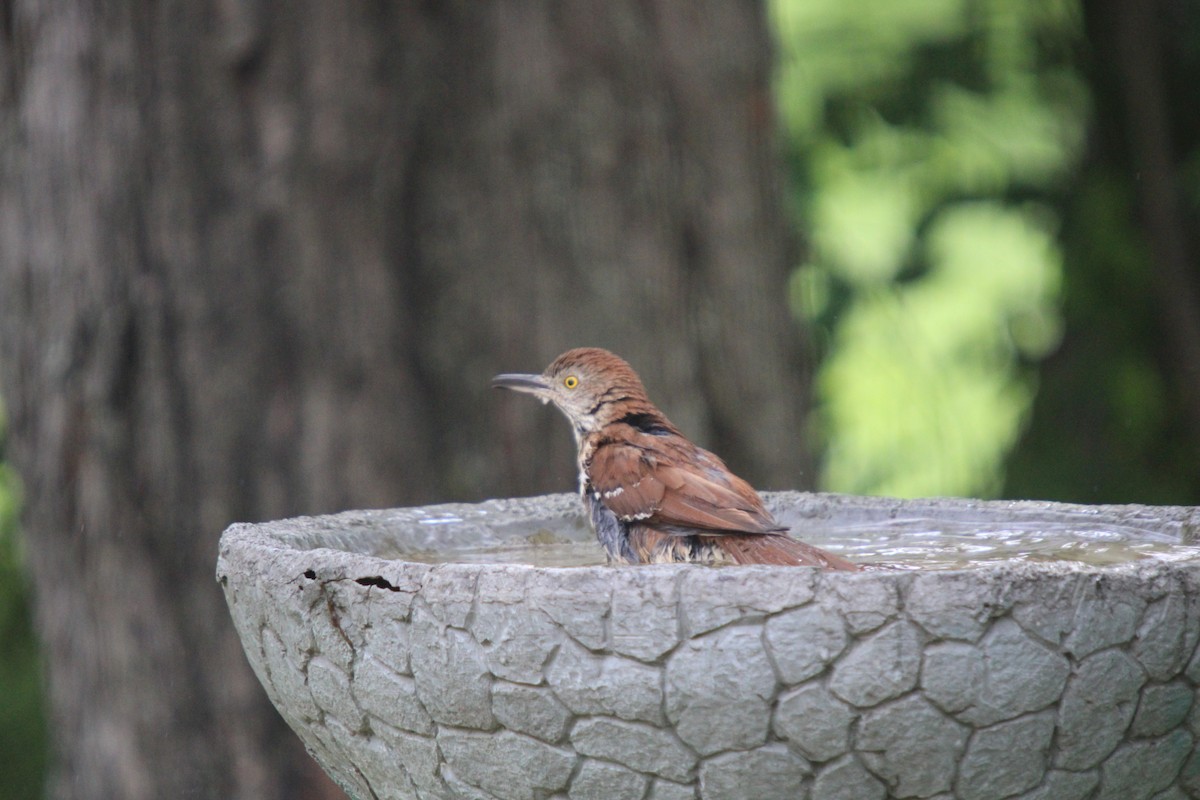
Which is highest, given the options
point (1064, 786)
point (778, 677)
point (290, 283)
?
Result: point (290, 283)

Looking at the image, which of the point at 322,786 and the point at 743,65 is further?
the point at 743,65

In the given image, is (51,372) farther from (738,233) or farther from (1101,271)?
(1101,271)

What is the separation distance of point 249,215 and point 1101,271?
4675 mm

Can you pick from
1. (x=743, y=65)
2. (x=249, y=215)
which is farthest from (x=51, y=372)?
(x=743, y=65)

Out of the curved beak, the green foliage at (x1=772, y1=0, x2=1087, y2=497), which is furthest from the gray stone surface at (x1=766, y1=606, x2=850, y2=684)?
the green foliage at (x1=772, y1=0, x2=1087, y2=497)

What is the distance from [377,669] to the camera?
82.4 inches

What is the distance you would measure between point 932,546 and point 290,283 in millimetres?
2631

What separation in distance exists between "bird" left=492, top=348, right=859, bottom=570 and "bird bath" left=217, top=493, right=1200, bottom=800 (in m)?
0.56

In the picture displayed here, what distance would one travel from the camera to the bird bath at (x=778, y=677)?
184 centimetres

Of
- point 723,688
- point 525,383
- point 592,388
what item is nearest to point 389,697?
point 723,688

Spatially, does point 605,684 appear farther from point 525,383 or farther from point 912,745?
point 525,383

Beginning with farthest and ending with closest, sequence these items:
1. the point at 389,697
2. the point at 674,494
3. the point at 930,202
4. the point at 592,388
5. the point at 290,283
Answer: the point at 930,202 < the point at 290,283 < the point at 592,388 < the point at 674,494 < the point at 389,697

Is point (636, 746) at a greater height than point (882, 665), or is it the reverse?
point (882, 665)

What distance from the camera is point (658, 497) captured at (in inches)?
118
